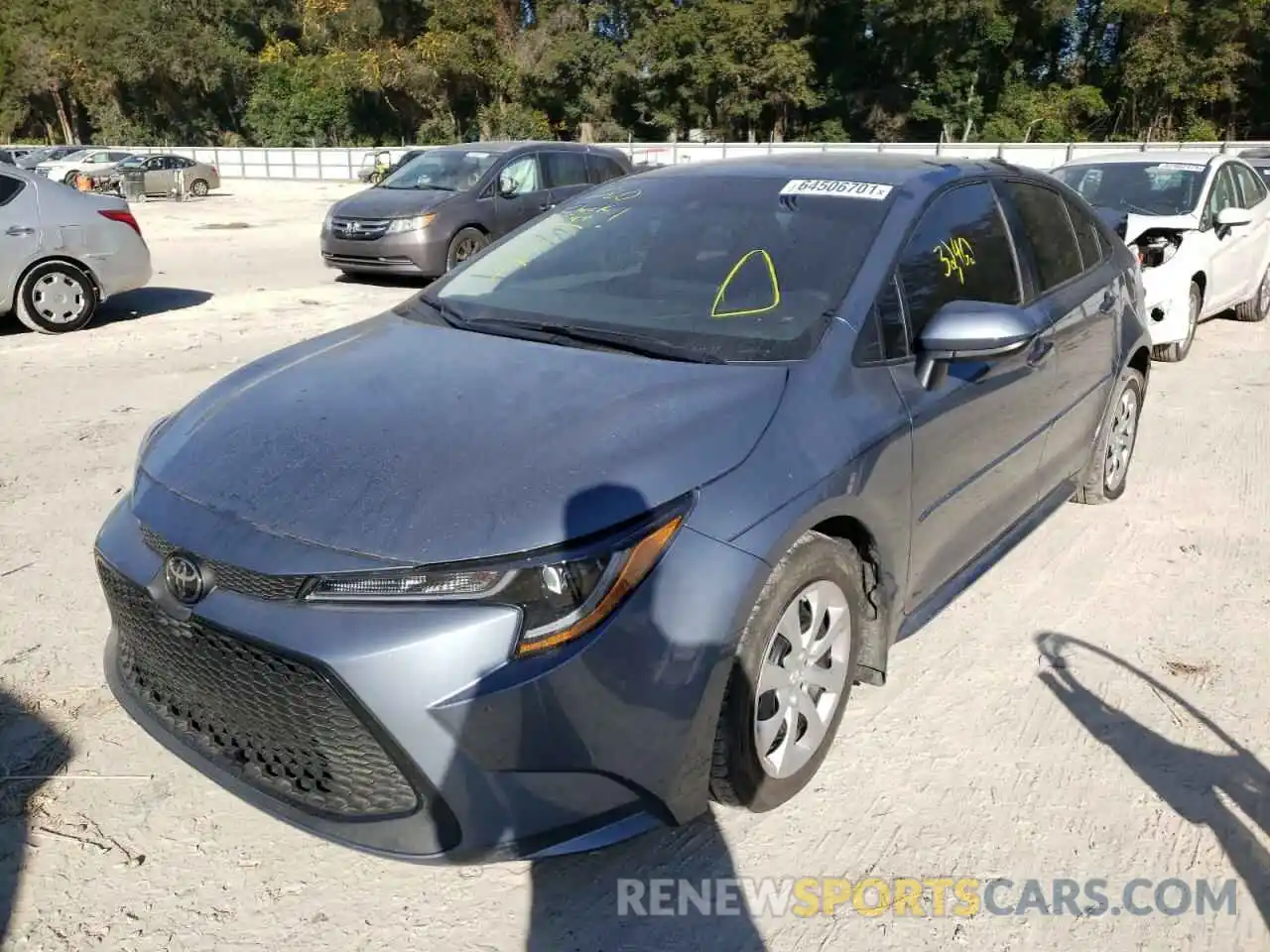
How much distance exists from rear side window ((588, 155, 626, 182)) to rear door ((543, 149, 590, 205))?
183 millimetres

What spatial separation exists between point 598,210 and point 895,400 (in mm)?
1499

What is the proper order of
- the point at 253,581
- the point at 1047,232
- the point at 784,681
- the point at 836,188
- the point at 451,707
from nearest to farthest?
the point at 451,707
the point at 253,581
the point at 784,681
the point at 836,188
the point at 1047,232

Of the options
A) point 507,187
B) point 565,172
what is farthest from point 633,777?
point 565,172

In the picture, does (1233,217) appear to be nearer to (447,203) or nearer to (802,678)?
(802,678)

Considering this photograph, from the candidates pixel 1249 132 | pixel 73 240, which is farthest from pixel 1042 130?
pixel 73 240

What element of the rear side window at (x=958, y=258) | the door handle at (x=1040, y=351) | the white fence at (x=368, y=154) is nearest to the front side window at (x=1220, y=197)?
the door handle at (x=1040, y=351)

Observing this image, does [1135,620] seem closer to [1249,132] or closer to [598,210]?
[598,210]

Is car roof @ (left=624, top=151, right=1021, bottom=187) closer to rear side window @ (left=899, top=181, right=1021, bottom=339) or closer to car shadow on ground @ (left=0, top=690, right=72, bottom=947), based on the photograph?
rear side window @ (left=899, top=181, right=1021, bottom=339)

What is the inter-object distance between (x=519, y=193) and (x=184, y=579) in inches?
433

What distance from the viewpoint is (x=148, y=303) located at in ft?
34.6

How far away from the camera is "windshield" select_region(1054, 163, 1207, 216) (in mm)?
8250

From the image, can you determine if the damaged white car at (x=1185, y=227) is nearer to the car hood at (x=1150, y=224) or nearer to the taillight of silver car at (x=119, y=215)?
the car hood at (x=1150, y=224)

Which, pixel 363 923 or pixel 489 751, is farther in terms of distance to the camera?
pixel 363 923

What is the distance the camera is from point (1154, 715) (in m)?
3.29
